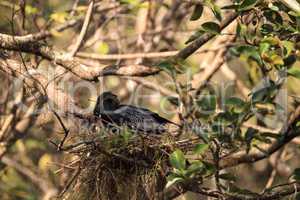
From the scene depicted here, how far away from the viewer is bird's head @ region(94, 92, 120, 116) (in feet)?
14.8

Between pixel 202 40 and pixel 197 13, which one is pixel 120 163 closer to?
pixel 202 40

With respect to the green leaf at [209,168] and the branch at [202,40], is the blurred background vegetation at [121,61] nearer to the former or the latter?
the branch at [202,40]

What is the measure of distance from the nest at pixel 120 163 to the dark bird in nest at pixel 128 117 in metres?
0.28

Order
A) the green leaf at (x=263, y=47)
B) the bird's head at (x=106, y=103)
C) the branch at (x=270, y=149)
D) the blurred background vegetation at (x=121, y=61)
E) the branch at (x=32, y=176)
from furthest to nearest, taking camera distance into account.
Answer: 1. the branch at (x=32, y=176)
2. the blurred background vegetation at (x=121, y=61)
3. the bird's head at (x=106, y=103)
4. the branch at (x=270, y=149)
5. the green leaf at (x=263, y=47)

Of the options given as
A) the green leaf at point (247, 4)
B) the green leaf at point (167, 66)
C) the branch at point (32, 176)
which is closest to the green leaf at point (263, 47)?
the green leaf at point (247, 4)

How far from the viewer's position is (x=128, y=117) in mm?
4426

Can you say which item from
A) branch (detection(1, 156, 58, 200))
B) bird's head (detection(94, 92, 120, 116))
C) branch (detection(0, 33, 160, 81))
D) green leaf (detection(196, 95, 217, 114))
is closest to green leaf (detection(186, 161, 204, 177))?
green leaf (detection(196, 95, 217, 114))

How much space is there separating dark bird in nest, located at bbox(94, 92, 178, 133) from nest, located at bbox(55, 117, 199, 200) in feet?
0.92

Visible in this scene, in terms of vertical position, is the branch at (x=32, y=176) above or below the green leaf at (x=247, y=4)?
below

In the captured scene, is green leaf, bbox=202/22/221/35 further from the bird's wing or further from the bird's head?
the bird's head

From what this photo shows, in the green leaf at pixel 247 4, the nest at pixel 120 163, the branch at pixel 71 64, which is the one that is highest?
the green leaf at pixel 247 4

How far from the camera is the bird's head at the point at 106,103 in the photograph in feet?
14.8

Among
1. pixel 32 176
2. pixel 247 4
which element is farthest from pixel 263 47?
pixel 32 176

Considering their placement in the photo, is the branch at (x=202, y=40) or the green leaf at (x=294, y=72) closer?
the green leaf at (x=294, y=72)
